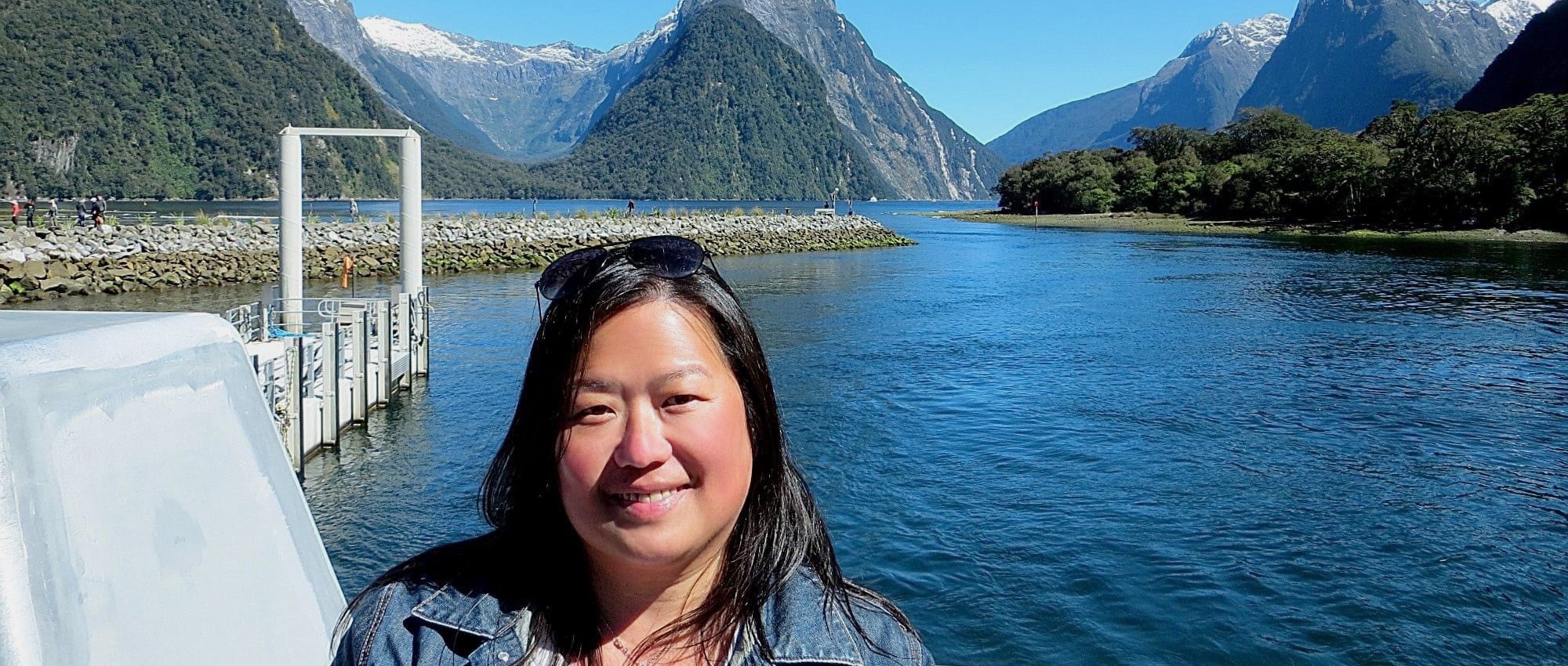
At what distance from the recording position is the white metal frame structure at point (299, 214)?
647 inches

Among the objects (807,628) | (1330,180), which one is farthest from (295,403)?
(1330,180)

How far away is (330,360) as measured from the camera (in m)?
11.9

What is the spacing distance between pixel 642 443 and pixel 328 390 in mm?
11321

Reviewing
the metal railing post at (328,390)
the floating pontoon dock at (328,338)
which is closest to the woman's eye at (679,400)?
the floating pontoon dock at (328,338)

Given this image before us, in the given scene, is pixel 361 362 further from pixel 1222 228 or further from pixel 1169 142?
pixel 1169 142

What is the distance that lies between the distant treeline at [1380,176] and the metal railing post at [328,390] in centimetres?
6954

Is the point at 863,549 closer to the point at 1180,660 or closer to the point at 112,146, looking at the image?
the point at 1180,660

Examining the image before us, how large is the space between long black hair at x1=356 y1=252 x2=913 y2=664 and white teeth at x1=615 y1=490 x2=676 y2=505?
0.45 feet

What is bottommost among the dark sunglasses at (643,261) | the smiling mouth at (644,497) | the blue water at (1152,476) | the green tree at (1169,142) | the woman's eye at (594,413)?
the blue water at (1152,476)

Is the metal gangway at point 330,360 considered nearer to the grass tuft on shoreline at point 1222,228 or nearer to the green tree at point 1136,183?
the grass tuft on shoreline at point 1222,228

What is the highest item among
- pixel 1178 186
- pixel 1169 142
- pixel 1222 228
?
pixel 1169 142

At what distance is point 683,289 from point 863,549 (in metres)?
7.84

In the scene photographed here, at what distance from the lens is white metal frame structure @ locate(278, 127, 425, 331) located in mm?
16422

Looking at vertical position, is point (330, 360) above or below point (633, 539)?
below
